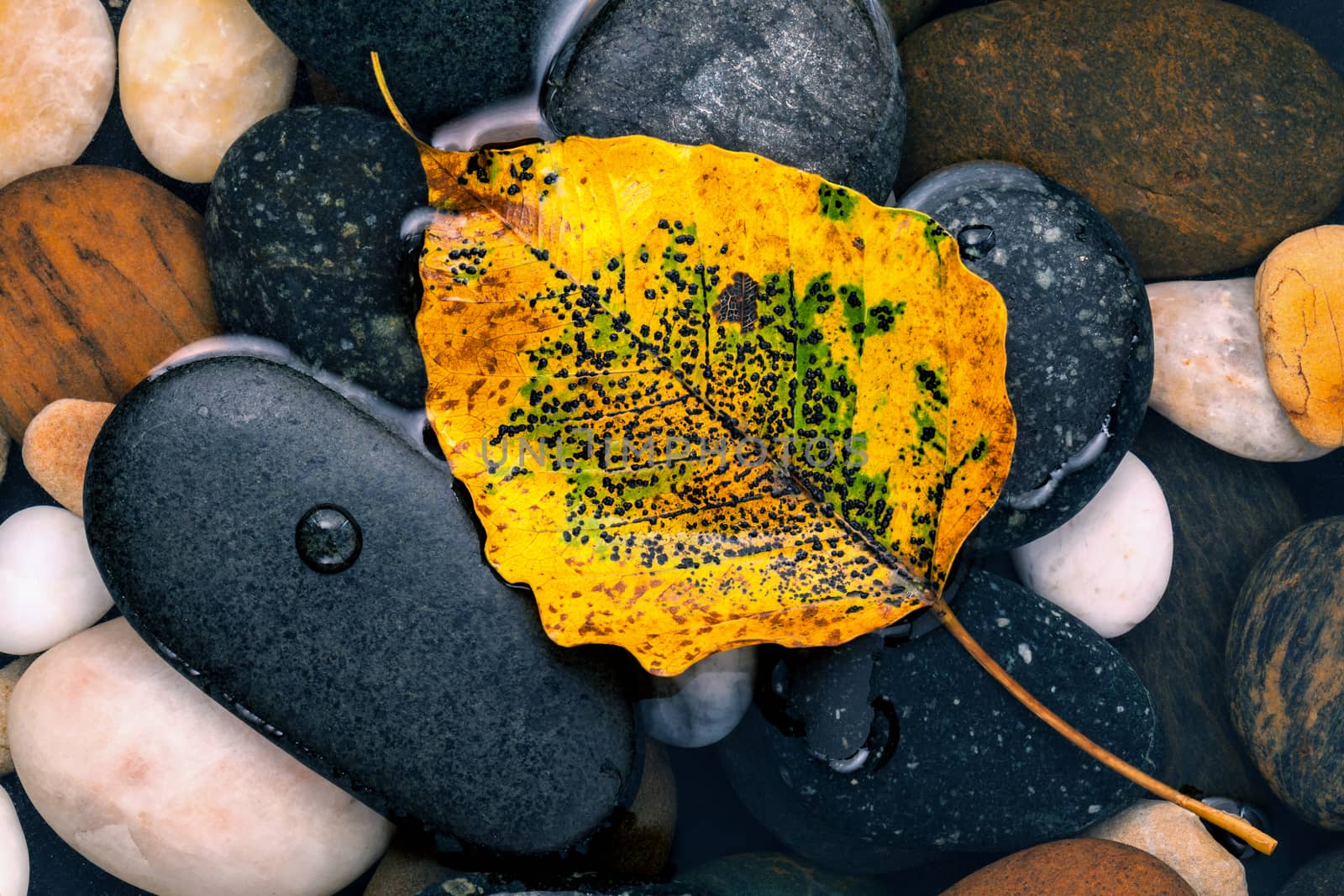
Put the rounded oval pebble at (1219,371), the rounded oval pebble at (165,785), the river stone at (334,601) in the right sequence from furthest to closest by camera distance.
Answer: the rounded oval pebble at (1219,371)
the rounded oval pebble at (165,785)
the river stone at (334,601)

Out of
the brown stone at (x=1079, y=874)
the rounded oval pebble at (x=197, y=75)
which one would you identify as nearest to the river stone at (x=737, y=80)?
the rounded oval pebble at (x=197, y=75)

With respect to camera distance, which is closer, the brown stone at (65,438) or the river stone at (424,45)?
the river stone at (424,45)

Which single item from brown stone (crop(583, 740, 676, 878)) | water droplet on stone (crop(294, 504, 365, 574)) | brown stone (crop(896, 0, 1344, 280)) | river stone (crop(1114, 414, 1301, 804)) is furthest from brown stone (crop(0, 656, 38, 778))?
river stone (crop(1114, 414, 1301, 804))

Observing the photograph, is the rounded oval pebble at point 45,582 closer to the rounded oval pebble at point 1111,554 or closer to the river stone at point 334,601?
the river stone at point 334,601

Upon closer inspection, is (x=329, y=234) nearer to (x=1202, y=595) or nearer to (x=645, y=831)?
(x=645, y=831)

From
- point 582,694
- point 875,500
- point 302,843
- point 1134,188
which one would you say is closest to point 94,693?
point 302,843

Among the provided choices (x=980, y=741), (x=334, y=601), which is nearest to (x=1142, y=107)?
(x=980, y=741)

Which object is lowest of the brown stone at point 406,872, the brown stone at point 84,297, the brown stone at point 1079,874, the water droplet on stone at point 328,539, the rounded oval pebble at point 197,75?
the brown stone at point 1079,874
